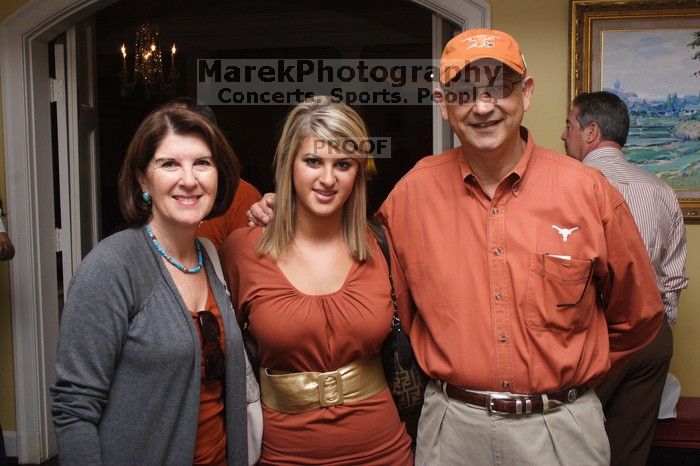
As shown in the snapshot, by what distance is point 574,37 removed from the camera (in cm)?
324

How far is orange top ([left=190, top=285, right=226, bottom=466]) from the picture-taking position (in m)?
1.65

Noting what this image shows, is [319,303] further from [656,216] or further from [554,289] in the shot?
[656,216]

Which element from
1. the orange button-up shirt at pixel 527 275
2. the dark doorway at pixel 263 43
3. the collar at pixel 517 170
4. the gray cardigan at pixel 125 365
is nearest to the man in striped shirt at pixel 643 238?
the orange button-up shirt at pixel 527 275

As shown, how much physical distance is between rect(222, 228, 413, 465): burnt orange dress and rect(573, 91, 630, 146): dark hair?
162cm

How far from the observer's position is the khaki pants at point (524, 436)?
1.69m

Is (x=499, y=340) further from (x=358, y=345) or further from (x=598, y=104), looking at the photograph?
(x=598, y=104)

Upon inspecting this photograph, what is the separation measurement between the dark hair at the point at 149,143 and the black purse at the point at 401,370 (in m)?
0.62

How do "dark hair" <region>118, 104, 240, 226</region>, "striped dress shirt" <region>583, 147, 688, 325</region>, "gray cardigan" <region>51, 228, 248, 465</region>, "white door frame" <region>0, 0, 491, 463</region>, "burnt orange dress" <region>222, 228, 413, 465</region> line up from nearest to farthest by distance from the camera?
"gray cardigan" <region>51, 228, 248, 465</region>, "dark hair" <region>118, 104, 240, 226</region>, "burnt orange dress" <region>222, 228, 413, 465</region>, "striped dress shirt" <region>583, 147, 688, 325</region>, "white door frame" <region>0, 0, 491, 463</region>

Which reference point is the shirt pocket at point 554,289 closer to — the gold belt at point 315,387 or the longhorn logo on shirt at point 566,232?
the longhorn logo on shirt at point 566,232

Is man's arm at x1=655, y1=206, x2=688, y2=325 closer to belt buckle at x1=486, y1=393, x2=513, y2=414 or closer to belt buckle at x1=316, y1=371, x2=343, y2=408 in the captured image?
belt buckle at x1=486, y1=393, x2=513, y2=414

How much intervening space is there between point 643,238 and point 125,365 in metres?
2.28

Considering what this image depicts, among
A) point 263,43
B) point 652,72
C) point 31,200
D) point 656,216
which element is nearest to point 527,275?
point 656,216

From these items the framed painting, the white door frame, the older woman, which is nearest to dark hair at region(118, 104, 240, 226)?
the older woman

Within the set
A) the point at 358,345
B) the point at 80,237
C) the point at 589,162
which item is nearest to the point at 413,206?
the point at 358,345
